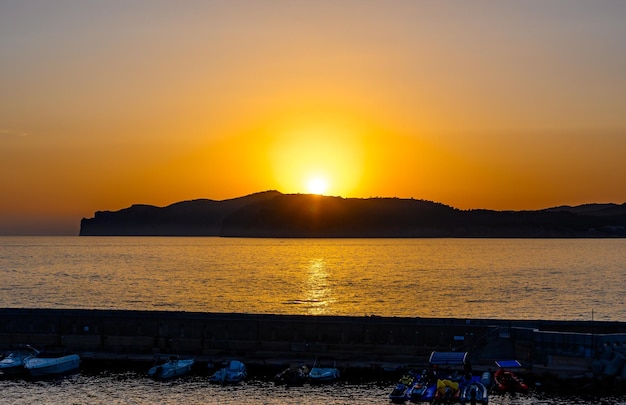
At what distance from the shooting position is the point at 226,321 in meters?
55.1

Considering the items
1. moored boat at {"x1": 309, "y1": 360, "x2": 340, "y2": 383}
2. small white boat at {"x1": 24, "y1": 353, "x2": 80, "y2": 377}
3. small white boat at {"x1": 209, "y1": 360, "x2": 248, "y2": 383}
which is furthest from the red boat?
small white boat at {"x1": 24, "y1": 353, "x2": 80, "y2": 377}

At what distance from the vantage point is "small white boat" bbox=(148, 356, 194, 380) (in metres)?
50.2

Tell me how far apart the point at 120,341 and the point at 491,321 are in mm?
25221

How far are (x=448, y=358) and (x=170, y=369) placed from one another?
17135mm

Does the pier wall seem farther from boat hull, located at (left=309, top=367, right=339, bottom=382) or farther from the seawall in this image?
boat hull, located at (left=309, top=367, right=339, bottom=382)

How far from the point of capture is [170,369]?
5047 centimetres

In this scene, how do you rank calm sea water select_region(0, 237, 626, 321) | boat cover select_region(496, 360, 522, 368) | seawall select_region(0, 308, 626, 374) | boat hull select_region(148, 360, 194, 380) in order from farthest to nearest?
calm sea water select_region(0, 237, 626, 321), boat hull select_region(148, 360, 194, 380), seawall select_region(0, 308, 626, 374), boat cover select_region(496, 360, 522, 368)

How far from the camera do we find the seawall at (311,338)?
49.8m

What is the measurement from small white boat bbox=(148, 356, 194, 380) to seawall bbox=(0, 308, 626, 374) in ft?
7.50

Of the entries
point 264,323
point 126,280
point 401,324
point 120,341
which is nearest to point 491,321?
point 401,324

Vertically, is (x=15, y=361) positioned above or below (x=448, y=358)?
below

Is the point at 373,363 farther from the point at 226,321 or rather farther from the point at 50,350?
the point at 50,350

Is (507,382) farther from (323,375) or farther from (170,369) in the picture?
(170,369)

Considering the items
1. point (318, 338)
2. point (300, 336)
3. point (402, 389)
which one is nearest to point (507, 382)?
point (402, 389)
